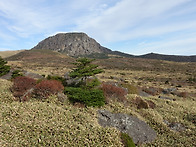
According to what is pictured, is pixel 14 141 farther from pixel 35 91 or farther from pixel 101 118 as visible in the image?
pixel 35 91

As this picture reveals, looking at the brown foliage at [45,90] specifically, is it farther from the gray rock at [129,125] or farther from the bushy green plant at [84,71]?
the gray rock at [129,125]

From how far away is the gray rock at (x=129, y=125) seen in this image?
9375 millimetres

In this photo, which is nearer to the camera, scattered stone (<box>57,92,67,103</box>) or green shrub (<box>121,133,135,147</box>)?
green shrub (<box>121,133,135,147</box>)

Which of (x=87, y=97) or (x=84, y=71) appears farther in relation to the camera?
(x=84, y=71)

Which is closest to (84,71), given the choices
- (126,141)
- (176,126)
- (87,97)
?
(87,97)

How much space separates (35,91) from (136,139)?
9.69m

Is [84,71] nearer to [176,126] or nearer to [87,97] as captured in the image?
[87,97]

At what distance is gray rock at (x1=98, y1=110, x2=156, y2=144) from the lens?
30.8 ft

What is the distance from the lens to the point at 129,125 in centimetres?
996

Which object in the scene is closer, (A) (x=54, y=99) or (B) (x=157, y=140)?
(B) (x=157, y=140)

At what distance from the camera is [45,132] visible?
7.02m

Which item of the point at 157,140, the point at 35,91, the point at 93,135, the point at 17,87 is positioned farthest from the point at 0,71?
the point at 157,140

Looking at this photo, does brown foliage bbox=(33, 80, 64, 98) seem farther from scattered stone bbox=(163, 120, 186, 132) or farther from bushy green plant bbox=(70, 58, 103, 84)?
scattered stone bbox=(163, 120, 186, 132)

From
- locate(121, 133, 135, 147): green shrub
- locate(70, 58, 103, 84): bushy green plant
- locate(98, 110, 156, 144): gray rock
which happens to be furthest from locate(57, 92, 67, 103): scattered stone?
locate(121, 133, 135, 147): green shrub
